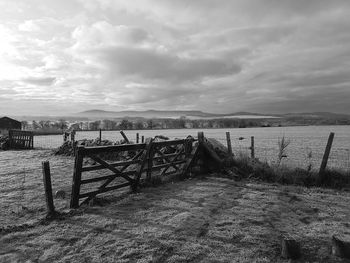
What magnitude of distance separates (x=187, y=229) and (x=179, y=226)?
0.21m

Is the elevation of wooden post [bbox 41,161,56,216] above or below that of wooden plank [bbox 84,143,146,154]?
below

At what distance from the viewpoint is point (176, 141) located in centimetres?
1065

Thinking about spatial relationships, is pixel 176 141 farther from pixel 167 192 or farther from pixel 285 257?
pixel 285 257

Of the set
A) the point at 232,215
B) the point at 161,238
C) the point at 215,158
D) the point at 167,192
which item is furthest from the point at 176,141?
the point at 161,238

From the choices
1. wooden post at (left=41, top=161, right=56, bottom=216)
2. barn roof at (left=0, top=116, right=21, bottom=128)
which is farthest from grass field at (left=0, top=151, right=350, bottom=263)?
barn roof at (left=0, top=116, right=21, bottom=128)

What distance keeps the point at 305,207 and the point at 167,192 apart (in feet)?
12.1

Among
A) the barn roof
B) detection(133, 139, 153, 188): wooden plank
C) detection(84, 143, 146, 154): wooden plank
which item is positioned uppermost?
the barn roof

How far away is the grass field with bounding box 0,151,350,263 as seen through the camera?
4.50 m

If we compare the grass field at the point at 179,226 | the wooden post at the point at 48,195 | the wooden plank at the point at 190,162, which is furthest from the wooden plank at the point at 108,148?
the wooden plank at the point at 190,162

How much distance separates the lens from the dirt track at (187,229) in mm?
4473

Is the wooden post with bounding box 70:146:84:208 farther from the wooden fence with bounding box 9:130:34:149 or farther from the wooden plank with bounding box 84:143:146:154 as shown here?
the wooden fence with bounding box 9:130:34:149

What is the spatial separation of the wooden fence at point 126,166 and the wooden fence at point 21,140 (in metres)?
17.0

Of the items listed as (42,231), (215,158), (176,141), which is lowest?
(42,231)

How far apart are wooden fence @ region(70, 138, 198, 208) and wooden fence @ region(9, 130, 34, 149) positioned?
16992mm
